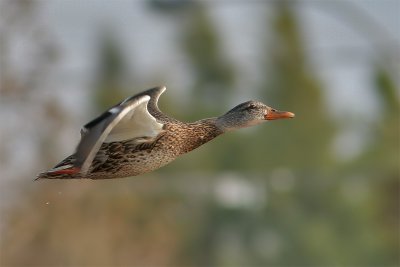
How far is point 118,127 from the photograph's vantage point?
15727 mm

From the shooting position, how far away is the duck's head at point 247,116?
1681 cm

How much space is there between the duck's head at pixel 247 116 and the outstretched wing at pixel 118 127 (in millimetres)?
1075

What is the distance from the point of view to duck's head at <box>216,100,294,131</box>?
16.8m

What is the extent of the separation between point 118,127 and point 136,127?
0.59 feet

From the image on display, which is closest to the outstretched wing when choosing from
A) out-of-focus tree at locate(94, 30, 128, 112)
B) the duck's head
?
the duck's head

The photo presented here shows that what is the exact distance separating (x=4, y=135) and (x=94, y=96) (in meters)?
48.3

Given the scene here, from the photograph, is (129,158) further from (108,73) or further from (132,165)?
Result: (108,73)

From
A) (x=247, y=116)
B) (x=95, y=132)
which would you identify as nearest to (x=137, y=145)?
(x=95, y=132)

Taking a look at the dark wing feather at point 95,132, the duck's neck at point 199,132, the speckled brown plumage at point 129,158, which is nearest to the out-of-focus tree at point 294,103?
the duck's neck at point 199,132

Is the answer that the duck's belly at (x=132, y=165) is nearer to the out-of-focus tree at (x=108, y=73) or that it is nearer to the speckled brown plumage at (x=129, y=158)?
the speckled brown plumage at (x=129, y=158)

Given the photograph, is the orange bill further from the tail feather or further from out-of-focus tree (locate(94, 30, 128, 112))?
out-of-focus tree (locate(94, 30, 128, 112))

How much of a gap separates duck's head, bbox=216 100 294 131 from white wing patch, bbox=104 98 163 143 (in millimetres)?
1081

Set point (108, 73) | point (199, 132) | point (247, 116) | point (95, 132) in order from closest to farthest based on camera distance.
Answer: point (95, 132)
point (199, 132)
point (247, 116)
point (108, 73)

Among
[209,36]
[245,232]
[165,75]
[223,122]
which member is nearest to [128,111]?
[223,122]
